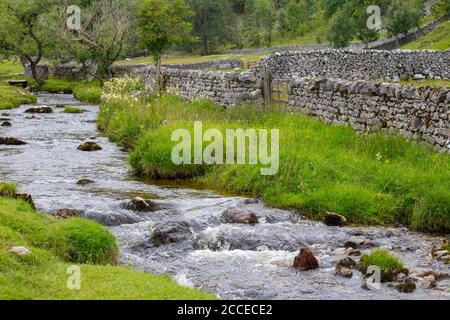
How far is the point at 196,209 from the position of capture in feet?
48.5

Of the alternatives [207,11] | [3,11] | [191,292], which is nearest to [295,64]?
[191,292]

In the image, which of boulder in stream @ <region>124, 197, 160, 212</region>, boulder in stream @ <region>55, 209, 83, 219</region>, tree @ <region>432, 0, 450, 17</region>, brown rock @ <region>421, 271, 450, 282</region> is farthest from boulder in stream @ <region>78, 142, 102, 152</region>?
tree @ <region>432, 0, 450, 17</region>

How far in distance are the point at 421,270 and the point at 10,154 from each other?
1597 cm

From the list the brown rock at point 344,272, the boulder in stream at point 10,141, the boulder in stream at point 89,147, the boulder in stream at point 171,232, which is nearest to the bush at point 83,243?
the boulder in stream at point 171,232

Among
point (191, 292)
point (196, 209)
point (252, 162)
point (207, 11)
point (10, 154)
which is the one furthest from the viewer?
point (207, 11)

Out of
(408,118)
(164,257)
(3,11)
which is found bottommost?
(164,257)

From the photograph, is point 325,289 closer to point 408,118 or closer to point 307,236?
point 307,236

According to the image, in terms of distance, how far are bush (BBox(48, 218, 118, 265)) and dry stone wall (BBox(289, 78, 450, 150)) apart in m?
9.36

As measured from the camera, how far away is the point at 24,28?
61.9 meters

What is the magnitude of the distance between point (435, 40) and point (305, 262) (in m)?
52.8

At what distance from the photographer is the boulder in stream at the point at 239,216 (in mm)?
13824

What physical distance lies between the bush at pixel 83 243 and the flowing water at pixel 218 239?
1.60 ft

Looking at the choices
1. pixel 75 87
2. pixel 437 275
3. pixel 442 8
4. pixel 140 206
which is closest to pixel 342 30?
pixel 442 8

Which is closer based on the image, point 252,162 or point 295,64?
point 252,162
